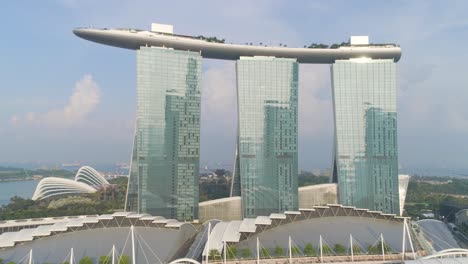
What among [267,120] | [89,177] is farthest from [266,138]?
[89,177]

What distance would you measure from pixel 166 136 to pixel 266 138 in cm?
2804

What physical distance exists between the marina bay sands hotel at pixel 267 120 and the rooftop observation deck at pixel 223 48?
29cm

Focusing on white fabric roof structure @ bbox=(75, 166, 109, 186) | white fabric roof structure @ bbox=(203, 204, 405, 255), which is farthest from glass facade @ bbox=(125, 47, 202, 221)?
white fabric roof structure @ bbox=(75, 166, 109, 186)

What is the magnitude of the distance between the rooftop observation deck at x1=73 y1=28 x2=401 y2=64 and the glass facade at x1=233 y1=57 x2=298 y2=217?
3180 millimetres

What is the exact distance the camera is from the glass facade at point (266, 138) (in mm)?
109750

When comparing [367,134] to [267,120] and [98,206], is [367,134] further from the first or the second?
[98,206]

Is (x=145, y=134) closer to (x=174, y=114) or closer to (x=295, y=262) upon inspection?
(x=174, y=114)

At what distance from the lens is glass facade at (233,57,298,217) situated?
360ft

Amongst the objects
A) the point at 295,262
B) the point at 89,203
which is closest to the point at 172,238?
the point at 295,262

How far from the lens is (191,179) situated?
105250mm

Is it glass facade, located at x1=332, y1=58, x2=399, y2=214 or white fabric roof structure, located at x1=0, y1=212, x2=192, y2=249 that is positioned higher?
glass facade, located at x1=332, y1=58, x2=399, y2=214

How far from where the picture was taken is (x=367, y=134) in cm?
11231

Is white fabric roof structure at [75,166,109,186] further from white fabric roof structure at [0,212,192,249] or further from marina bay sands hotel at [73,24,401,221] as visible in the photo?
white fabric roof structure at [0,212,192,249]

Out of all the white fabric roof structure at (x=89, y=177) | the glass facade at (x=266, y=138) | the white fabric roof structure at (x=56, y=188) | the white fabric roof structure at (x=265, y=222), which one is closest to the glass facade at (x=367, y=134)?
the glass facade at (x=266, y=138)
